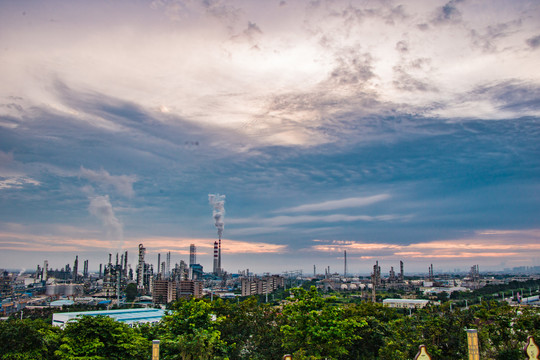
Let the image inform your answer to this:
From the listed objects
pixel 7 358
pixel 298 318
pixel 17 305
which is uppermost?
pixel 298 318

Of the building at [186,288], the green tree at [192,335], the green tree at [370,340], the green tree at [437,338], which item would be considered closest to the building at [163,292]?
the building at [186,288]

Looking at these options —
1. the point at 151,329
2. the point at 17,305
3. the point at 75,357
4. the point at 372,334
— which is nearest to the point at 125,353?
the point at 75,357

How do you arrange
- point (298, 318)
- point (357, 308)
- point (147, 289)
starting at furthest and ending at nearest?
1. point (147, 289)
2. point (357, 308)
3. point (298, 318)

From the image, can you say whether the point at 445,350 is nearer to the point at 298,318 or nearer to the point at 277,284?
the point at 298,318

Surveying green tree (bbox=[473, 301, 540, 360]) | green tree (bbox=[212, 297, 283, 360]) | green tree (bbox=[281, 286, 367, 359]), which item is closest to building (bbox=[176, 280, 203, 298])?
green tree (bbox=[212, 297, 283, 360])

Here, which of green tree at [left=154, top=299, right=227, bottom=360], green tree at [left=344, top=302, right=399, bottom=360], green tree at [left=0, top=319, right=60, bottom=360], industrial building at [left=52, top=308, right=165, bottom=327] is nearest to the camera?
green tree at [left=154, top=299, right=227, bottom=360]

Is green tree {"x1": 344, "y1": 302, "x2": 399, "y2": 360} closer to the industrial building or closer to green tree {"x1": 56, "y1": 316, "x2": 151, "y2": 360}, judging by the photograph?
green tree {"x1": 56, "y1": 316, "x2": 151, "y2": 360}

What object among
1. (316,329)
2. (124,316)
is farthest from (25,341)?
(124,316)
